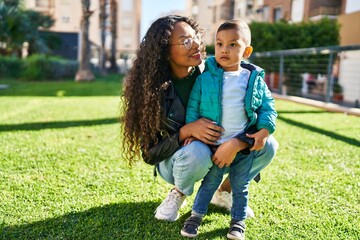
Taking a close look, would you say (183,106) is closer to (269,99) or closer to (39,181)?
(269,99)

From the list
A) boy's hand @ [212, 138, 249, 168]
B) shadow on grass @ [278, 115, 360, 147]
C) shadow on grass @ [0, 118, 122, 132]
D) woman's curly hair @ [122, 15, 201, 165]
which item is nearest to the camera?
boy's hand @ [212, 138, 249, 168]

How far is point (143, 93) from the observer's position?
1983 mm

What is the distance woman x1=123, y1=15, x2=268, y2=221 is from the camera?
6.20ft

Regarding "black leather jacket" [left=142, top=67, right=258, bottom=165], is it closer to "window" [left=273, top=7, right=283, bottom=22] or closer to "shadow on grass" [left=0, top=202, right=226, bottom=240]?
"shadow on grass" [left=0, top=202, right=226, bottom=240]

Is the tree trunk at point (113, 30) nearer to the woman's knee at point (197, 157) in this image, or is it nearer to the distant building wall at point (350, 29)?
the distant building wall at point (350, 29)

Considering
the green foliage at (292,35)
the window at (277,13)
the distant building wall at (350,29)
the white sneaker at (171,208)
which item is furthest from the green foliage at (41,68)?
the white sneaker at (171,208)

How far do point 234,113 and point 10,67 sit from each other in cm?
1561

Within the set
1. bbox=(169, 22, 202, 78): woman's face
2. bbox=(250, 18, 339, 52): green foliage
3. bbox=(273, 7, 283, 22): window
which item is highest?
bbox=(273, 7, 283, 22): window

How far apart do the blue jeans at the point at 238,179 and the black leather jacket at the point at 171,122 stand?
23 cm

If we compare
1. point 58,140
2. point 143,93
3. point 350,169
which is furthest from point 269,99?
point 58,140

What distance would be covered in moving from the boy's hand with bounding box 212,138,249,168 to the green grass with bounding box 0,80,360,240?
1.18 ft

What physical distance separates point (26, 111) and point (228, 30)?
4643 millimetres

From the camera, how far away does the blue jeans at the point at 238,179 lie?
6.26 feet

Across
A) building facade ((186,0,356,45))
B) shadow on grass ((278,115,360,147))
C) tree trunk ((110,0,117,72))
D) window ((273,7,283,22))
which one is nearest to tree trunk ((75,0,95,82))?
building facade ((186,0,356,45))
